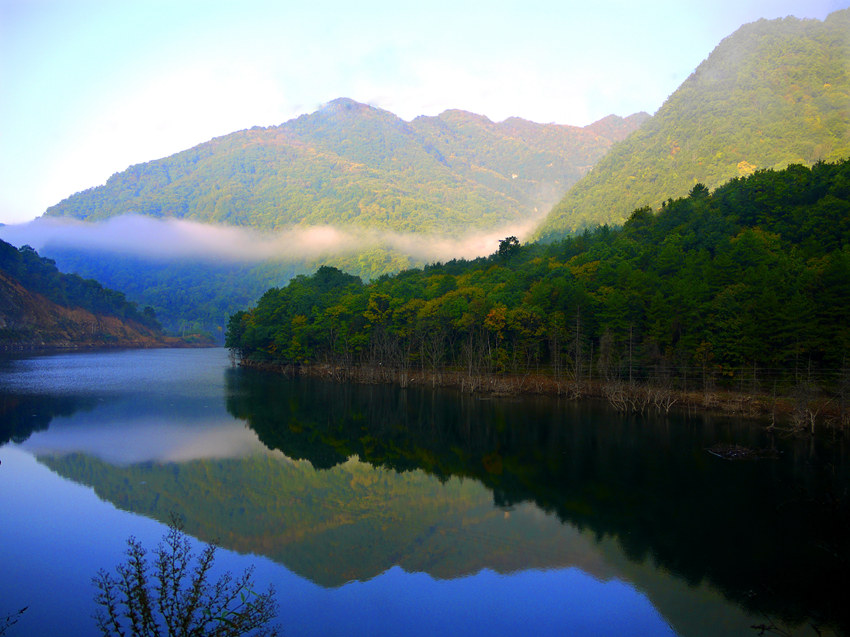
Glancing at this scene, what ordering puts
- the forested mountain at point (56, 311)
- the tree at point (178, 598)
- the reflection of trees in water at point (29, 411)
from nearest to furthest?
the tree at point (178, 598) → the reflection of trees in water at point (29, 411) → the forested mountain at point (56, 311)

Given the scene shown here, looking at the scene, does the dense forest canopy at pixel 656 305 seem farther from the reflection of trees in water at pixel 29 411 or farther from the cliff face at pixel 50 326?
the cliff face at pixel 50 326

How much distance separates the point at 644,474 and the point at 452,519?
32.8ft

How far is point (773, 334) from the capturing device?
38.1 meters

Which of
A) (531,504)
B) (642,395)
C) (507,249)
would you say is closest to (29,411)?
(531,504)

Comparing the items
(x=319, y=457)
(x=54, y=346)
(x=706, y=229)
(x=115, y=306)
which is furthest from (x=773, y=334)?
(x=115, y=306)

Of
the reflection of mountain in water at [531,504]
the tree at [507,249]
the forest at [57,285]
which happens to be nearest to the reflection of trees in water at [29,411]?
the reflection of mountain in water at [531,504]

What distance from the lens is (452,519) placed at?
17.8 metres

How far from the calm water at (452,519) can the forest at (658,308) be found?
9.32 metres

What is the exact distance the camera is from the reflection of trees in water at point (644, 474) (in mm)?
13805

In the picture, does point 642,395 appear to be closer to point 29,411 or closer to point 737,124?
point 29,411

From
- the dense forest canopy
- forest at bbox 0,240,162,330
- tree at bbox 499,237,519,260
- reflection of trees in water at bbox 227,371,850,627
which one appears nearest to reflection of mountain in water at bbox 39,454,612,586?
reflection of trees in water at bbox 227,371,850,627

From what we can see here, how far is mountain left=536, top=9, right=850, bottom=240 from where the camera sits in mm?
102312

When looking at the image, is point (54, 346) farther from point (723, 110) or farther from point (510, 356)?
point (723, 110)

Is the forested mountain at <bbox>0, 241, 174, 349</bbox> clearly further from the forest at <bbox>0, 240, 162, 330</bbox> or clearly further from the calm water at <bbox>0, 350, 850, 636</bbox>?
the calm water at <bbox>0, 350, 850, 636</bbox>
